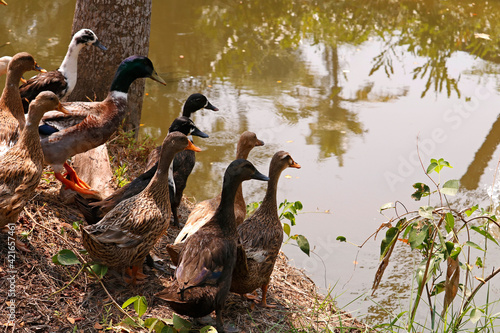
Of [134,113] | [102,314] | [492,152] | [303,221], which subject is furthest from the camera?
[492,152]

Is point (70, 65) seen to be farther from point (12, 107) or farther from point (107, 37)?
point (12, 107)

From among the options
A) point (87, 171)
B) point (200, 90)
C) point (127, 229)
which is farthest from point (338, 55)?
point (127, 229)

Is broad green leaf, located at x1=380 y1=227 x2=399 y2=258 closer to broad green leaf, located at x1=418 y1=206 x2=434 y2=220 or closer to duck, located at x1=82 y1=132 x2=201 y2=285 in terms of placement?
broad green leaf, located at x1=418 y1=206 x2=434 y2=220

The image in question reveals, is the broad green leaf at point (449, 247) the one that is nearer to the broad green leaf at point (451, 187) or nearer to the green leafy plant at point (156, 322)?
the broad green leaf at point (451, 187)

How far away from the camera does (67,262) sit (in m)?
3.62

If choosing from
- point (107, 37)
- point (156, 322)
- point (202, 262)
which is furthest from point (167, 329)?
point (107, 37)

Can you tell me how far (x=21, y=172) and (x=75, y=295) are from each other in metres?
0.94

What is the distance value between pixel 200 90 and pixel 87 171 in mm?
3476

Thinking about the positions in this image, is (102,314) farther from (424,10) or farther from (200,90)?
(424,10)

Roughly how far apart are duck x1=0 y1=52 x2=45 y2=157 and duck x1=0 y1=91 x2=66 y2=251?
49cm

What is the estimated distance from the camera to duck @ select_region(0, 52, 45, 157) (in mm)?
4293

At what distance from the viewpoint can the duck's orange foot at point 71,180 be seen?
15.4ft

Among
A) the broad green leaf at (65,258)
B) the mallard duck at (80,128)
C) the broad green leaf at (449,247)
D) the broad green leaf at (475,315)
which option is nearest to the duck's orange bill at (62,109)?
the mallard duck at (80,128)

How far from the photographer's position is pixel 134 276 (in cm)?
392
